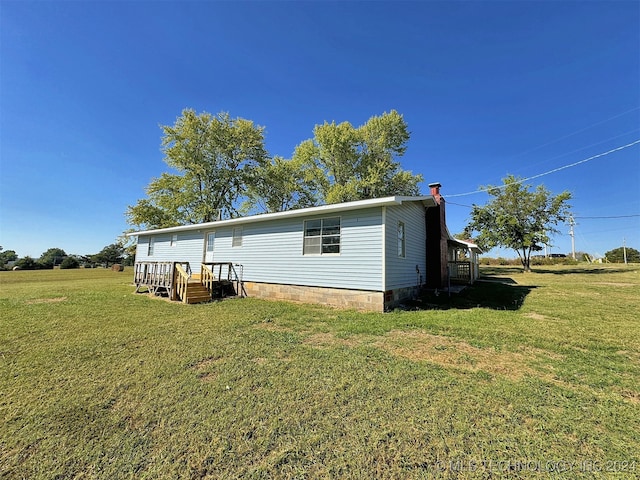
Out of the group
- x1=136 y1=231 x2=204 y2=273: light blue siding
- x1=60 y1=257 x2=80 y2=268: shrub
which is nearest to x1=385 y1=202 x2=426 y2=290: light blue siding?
x1=136 y1=231 x2=204 y2=273: light blue siding

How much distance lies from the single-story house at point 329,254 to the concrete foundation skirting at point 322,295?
0.03 metres

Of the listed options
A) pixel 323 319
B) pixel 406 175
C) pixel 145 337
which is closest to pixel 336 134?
pixel 406 175

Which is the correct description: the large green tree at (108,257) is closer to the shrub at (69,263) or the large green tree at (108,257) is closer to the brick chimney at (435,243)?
the shrub at (69,263)

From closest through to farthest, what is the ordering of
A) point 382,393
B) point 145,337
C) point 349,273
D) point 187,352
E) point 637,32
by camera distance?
1. point 382,393
2. point 187,352
3. point 145,337
4. point 349,273
5. point 637,32

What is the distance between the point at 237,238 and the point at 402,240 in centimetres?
697

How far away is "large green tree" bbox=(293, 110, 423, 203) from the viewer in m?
24.0

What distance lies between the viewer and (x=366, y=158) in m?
24.8

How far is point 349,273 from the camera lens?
8.23 metres

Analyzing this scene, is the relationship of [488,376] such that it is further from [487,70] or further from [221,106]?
[221,106]

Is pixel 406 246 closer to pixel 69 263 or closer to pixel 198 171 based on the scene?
pixel 198 171

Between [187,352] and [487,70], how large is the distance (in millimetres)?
16448

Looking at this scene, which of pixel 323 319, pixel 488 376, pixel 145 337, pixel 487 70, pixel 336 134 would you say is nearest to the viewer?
pixel 488 376

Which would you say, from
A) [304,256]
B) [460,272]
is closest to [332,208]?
[304,256]

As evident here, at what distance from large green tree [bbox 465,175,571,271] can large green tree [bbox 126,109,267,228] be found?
23218 mm
